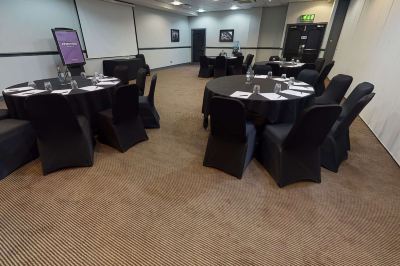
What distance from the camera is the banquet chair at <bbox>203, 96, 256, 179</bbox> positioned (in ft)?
5.96

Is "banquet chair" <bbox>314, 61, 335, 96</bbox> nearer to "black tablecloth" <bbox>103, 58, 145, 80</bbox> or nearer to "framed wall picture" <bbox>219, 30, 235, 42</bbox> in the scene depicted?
"black tablecloth" <bbox>103, 58, 145, 80</bbox>

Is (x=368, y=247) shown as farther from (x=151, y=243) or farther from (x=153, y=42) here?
(x=153, y=42)

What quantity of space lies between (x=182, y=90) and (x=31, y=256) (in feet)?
16.4

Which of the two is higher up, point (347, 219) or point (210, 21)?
point (210, 21)

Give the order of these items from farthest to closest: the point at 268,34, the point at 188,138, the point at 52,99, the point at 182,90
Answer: the point at 268,34 → the point at 182,90 → the point at 188,138 → the point at 52,99

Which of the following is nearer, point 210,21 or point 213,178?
point 213,178

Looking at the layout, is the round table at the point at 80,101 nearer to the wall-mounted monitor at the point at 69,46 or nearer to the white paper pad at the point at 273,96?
the white paper pad at the point at 273,96

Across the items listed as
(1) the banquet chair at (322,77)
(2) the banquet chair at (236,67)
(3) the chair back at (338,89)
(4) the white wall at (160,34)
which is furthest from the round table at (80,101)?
(4) the white wall at (160,34)

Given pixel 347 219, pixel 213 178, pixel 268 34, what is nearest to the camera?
pixel 347 219

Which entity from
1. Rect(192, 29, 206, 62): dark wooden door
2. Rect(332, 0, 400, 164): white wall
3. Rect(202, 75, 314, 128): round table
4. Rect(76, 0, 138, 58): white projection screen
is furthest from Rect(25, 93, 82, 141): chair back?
Rect(192, 29, 206, 62): dark wooden door

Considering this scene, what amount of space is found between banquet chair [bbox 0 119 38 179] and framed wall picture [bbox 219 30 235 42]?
10.7 metres

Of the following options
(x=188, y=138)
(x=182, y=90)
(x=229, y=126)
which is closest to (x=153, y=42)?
(x=182, y=90)

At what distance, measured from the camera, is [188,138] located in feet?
9.68

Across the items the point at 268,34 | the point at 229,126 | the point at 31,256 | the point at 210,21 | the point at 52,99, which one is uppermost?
the point at 210,21
